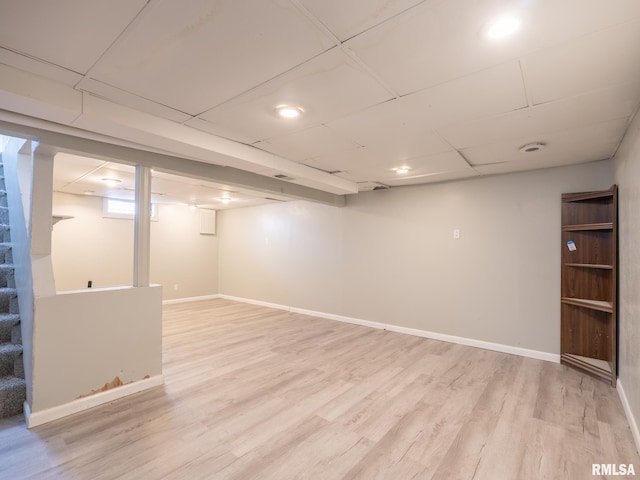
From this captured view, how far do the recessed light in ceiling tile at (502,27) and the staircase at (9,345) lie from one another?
3848 millimetres

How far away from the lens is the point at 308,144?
9.64 feet

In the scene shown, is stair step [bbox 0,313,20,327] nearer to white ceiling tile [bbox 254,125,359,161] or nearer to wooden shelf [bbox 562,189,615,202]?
white ceiling tile [bbox 254,125,359,161]

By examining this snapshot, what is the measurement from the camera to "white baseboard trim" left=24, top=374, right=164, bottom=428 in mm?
2268

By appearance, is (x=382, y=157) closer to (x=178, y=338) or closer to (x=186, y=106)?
(x=186, y=106)

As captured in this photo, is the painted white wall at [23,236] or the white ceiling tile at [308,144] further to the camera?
the white ceiling tile at [308,144]

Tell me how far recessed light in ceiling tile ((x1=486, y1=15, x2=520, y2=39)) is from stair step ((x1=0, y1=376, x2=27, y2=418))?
384 cm

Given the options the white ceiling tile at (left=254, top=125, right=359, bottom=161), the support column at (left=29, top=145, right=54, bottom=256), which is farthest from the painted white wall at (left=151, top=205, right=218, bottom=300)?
the white ceiling tile at (left=254, top=125, right=359, bottom=161)

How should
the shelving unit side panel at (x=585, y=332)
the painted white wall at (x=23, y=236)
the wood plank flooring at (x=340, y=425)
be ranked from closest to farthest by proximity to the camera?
the wood plank flooring at (x=340, y=425) < the painted white wall at (x=23, y=236) < the shelving unit side panel at (x=585, y=332)

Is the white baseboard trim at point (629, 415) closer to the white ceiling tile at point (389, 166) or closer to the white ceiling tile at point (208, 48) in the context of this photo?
the white ceiling tile at point (389, 166)

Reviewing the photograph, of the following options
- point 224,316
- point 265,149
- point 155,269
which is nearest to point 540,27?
point 265,149

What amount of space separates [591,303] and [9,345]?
5.47 metres

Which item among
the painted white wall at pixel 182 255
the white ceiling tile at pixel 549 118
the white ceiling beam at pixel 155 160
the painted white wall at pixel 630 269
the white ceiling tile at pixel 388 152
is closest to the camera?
the white ceiling tile at pixel 549 118

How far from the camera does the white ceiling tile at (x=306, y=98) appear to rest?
170cm

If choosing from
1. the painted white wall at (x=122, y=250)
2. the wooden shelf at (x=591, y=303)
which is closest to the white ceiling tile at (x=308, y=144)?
the wooden shelf at (x=591, y=303)
